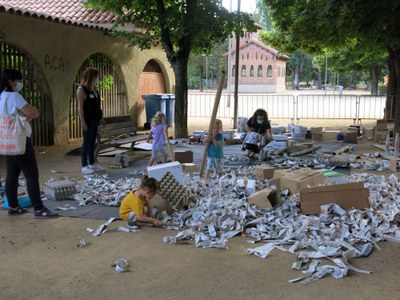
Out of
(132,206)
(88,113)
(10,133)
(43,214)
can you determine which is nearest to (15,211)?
(43,214)

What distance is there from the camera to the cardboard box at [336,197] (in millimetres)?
6414

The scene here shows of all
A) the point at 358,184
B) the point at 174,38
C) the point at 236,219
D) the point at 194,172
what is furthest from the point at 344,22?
the point at 236,219

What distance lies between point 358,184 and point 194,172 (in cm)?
368

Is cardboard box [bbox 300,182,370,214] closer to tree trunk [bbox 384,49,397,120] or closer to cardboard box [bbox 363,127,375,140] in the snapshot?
cardboard box [bbox 363,127,375,140]

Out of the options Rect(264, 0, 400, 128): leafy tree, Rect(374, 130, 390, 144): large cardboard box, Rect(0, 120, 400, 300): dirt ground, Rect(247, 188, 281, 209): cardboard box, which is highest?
Rect(264, 0, 400, 128): leafy tree

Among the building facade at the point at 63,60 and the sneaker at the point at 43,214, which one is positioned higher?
the building facade at the point at 63,60

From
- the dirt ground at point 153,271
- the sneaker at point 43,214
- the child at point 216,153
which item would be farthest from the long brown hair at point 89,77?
the dirt ground at point 153,271

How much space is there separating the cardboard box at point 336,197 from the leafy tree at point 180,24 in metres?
8.70

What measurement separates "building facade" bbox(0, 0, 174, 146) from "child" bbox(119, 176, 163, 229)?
8044 mm

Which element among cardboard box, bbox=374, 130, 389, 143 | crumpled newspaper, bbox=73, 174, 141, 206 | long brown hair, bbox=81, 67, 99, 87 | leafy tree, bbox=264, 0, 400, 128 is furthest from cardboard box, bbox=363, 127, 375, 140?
long brown hair, bbox=81, 67, 99, 87

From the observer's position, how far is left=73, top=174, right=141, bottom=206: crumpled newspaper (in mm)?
7500

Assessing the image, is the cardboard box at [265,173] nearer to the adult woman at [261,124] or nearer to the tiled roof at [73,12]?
the adult woman at [261,124]

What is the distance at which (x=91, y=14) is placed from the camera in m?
18.3

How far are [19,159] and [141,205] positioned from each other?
1.73 metres
